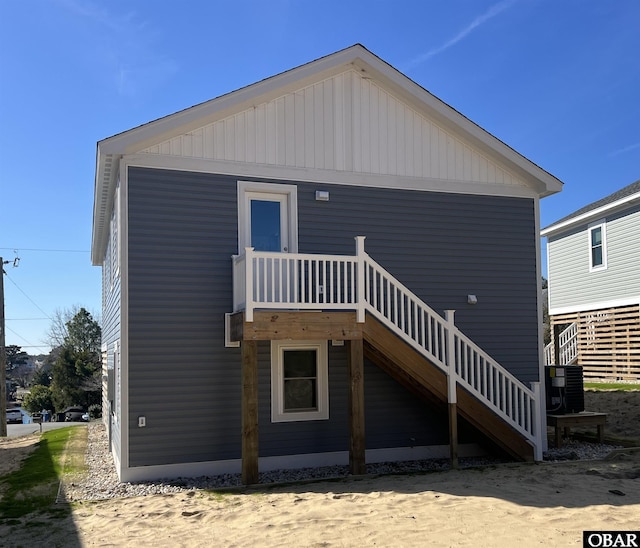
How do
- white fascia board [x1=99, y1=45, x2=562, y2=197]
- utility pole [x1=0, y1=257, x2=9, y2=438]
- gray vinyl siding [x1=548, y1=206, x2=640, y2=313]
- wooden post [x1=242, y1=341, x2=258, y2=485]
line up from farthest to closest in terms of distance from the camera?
utility pole [x1=0, y1=257, x2=9, y2=438] < gray vinyl siding [x1=548, y1=206, x2=640, y2=313] < white fascia board [x1=99, y1=45, x2=562, y2=197] < wooden post [x1=242, y1=341, x2=258, y2=485]

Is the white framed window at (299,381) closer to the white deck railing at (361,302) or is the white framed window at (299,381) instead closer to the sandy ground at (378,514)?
the white deck railing at (361,302)

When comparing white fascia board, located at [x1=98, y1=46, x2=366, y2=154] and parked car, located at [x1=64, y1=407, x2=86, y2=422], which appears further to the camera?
parked car, located at [x1=64, y1=407, x2=86, y2=422]

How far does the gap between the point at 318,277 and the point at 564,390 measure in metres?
5.70

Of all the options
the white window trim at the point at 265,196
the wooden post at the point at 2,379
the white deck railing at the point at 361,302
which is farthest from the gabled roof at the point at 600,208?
the wooden post at the point at 2,379

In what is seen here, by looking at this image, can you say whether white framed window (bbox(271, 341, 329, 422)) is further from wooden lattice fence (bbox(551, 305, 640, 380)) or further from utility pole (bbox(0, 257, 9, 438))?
utility pole (bbox(0, 257, 9, 438))

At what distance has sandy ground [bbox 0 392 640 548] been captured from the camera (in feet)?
20.6

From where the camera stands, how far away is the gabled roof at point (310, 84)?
9609mm

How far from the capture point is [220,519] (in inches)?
279

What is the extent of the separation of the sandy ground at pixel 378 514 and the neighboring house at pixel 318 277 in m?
Answer: 1.13

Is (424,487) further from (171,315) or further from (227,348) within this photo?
(171,315)

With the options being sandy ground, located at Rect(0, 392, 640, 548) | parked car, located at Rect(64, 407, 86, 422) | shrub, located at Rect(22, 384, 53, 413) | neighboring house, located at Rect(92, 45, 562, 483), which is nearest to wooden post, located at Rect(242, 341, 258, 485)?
neighboring house, located at Rect(92, 45, 562, 483)

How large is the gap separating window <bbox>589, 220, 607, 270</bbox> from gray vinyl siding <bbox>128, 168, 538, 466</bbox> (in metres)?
10.0

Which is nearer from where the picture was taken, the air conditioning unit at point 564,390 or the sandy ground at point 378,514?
the sandy ground at point 378,514

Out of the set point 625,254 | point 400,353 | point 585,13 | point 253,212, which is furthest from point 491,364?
point 625,254
